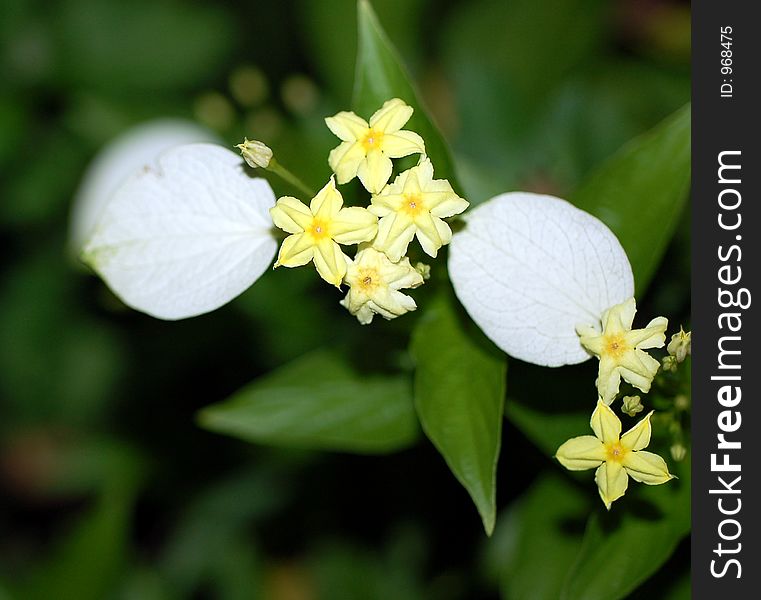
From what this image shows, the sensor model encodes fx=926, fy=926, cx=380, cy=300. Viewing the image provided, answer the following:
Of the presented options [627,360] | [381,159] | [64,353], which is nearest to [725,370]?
[627,360]

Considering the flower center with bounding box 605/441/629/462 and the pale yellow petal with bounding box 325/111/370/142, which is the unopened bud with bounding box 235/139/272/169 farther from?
the flower center with bounding box 605/441/629/462

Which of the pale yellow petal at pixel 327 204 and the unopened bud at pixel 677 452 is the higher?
the pale yellow petal at pixel 327 204

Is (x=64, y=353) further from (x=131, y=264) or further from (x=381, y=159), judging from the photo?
(x=381, y=159)

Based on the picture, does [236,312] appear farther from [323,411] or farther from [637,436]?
[637,436]

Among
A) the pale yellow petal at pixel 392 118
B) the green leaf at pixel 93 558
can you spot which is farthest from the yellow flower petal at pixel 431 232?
the green leaf at pixel 93 558

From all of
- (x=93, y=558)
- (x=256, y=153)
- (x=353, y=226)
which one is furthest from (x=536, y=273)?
(x=93, y=558)

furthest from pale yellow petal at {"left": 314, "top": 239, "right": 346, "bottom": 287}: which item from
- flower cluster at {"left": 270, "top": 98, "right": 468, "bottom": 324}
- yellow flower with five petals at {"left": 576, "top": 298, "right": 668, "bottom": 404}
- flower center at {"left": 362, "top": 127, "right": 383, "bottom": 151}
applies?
yellow flower with five petals at {"left": 576, "top": 298, "right": 668, "bottom": 404}

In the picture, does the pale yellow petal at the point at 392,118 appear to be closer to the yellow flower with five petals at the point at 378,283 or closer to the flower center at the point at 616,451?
the yellow flower with five petals at the point at 378,283
